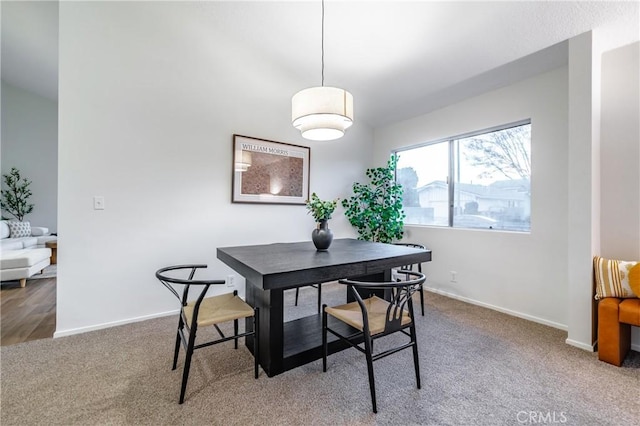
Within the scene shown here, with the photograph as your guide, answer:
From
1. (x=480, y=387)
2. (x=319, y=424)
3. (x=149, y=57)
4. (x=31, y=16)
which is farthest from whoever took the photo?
(x=31, y=16)

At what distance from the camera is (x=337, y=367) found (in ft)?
6.36

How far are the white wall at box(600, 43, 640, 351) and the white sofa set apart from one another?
666 centimetres

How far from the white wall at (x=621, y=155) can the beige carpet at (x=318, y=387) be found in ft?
3.17

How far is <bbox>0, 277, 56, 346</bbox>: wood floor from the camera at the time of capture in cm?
243

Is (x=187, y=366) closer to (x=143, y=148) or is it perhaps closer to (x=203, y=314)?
(x=203, y=314)

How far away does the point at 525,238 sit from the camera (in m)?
2.88

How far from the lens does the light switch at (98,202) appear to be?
2.54 m

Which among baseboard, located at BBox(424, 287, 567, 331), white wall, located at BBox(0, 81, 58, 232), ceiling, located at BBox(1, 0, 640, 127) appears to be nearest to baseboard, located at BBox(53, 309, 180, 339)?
ceiling, located at BBox(1, 0, 640, 127)


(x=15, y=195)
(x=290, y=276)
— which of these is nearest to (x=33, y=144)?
(x=15, y=195)

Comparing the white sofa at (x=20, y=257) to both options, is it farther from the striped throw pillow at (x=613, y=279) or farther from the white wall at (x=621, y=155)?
the white wall at (x=621, y=155)

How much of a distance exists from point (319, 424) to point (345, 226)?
3125 mm

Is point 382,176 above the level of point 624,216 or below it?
above

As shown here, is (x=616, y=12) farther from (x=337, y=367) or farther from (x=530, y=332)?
(x=337, y=367)

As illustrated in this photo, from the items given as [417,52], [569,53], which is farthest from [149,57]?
[569,53]
